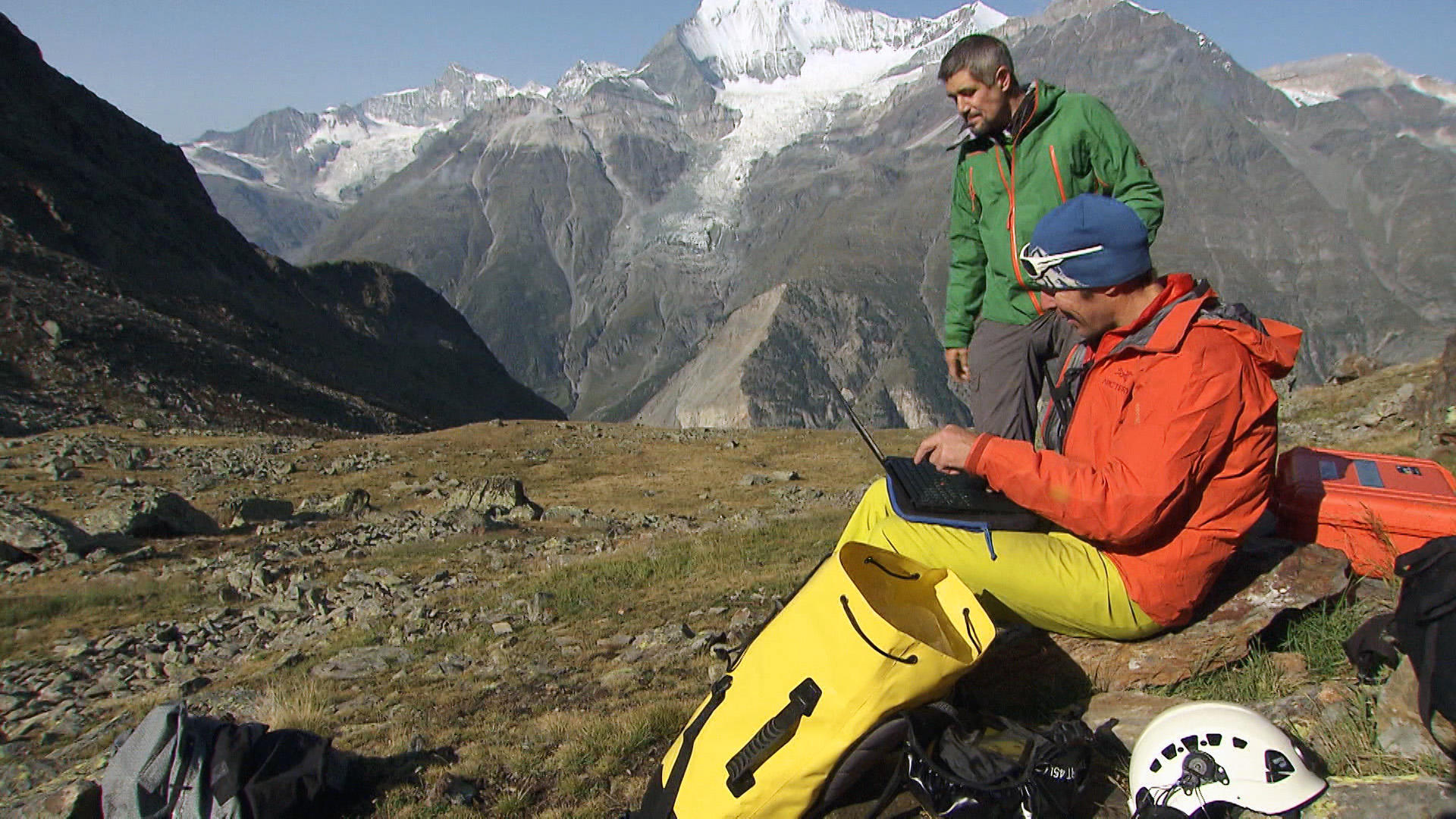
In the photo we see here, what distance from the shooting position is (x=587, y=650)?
9.54m

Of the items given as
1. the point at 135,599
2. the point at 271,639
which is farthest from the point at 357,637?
the point at 135,599

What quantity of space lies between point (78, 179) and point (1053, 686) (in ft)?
311

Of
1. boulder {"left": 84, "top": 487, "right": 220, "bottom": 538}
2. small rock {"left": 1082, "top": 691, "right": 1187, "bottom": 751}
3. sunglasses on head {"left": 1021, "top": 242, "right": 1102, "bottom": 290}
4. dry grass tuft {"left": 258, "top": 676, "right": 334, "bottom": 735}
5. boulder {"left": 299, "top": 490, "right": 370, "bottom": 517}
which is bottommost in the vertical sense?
boulder {"left": 299, "top": 490, "right": 370, "bottom": 517}

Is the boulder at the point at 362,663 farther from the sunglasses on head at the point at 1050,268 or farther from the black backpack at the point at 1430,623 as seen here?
the black backpack at the point at 1430,623

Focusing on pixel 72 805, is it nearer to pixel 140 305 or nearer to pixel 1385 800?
pixel 1385 800

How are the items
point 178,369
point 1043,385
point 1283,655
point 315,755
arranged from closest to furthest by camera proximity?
point 1283,655 → point 315,755 → point 1043,385 → point 178,369

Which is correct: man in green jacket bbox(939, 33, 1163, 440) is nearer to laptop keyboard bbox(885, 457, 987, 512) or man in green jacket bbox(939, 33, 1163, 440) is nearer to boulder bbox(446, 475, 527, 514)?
laptop keyboard bbox(885, 457, 987, 512)

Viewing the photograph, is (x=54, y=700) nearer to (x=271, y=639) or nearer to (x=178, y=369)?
(x=271, y=639)

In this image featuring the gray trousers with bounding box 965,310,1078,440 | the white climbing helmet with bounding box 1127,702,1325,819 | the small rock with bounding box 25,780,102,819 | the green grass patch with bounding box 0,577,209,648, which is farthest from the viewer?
the green grass patch with bounding box 0,577,209,648

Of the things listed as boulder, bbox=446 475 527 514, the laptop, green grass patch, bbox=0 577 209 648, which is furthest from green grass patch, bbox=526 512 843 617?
boulder, bbox=446 475 527 514

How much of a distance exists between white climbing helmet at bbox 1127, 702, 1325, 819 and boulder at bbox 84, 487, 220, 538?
76.0 ft

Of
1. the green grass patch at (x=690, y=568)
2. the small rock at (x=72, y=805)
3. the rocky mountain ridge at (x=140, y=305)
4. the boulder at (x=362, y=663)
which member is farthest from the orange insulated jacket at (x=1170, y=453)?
the rocky mountain ridge at (x=140, y=305)

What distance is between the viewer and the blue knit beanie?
4.55m

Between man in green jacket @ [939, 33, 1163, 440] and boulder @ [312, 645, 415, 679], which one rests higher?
man in green jacket @ [939, 33, 1163, 440]
